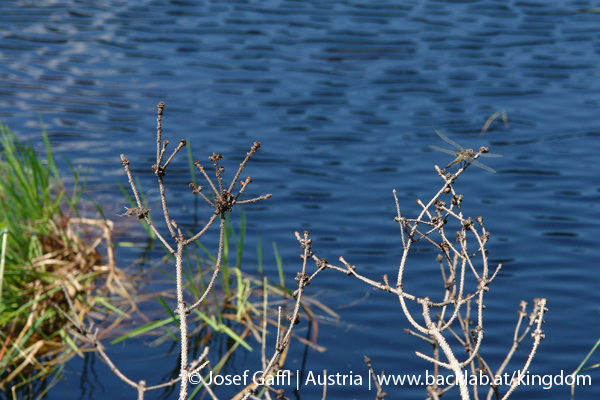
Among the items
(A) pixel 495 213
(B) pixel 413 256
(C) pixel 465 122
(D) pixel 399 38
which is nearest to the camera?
(B) pixel 413 256

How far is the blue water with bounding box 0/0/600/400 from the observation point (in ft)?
17.7

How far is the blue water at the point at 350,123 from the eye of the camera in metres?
5.38

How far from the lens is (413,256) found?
20.5 ft

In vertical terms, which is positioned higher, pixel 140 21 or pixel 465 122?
pixel 140 21

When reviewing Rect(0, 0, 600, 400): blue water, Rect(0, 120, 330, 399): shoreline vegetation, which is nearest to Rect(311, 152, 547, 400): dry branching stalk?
Rect(0, 0, 600, 400): blue water

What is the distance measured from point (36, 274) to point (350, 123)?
15.6 ft

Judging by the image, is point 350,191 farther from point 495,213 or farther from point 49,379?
point 49,379

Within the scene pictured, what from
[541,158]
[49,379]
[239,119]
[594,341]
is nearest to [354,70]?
[239,119]

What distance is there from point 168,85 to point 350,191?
155 inches

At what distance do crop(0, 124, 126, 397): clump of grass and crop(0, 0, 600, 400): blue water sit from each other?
0.29m

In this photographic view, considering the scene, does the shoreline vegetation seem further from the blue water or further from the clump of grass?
the blue water

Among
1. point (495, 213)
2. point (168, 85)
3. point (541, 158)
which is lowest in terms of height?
point (495, 213)

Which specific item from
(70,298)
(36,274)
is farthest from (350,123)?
(36,274)

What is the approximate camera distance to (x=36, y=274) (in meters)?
5.16
